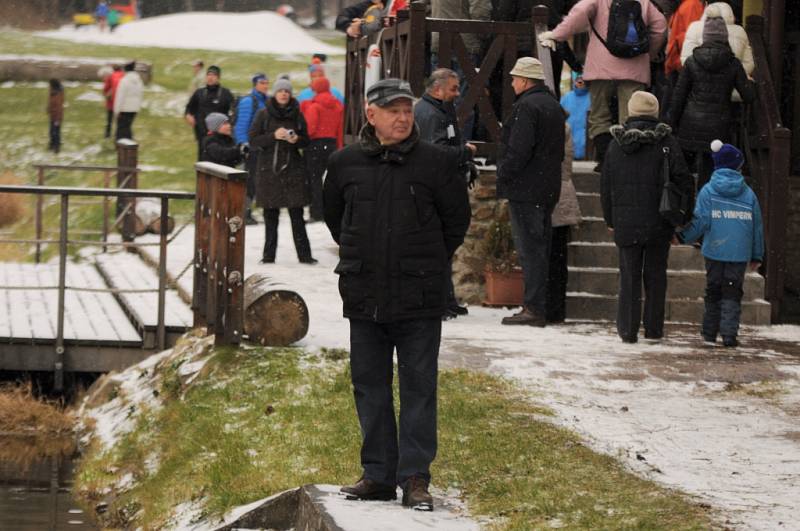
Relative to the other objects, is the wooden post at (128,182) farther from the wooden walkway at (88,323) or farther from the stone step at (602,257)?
the stone step at (602,257)

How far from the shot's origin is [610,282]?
42.5 ft

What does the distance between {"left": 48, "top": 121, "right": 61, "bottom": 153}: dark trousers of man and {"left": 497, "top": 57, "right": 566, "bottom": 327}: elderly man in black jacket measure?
21.7 m

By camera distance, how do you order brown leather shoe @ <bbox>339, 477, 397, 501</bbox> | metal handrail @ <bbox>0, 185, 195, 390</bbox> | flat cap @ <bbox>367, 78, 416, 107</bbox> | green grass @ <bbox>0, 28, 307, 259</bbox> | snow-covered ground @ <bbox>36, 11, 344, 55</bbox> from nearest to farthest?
1. flat cap @ <bbox>367, 78, 416, 107</bbox>
2. brown leather shoe @ <bbox>339, 477, 397, 501</bbox>
3. metal handrail @ <bbox>0, 185, 195, 390</bbox>
4. green grass @ <bbox>0, 28, 307, 259</bbox>
5. snow-covered ground @ <bbox>36, 11, 344, 55</bbox>

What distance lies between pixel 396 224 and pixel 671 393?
3664 mm

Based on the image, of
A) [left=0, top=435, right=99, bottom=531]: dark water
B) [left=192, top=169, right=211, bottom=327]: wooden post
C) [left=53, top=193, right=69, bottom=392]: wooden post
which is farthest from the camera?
[left=53, top=193, right=69, bottom=392]: wooden post

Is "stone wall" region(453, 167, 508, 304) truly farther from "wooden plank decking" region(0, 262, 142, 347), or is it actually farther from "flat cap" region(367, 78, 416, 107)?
"flat cap" region(367, 78, 416, 107)

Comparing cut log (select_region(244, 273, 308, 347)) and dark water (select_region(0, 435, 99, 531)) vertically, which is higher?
cut log (select_region(244, 273, 308, 347))

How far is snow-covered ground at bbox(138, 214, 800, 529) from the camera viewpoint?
732cm

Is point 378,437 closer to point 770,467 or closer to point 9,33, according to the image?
point 770,467

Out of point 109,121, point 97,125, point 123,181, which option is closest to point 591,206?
point 123,181

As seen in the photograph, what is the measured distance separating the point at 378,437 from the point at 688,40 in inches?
278

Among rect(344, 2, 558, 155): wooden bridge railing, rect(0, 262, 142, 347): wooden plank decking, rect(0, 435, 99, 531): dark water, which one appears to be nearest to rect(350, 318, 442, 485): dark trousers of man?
rect(0, 435, 99, 531): dark water

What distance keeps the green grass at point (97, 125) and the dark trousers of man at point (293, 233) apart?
7659 mm

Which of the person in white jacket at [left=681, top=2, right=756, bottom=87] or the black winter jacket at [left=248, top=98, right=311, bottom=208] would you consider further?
the black winter jacket at [left=248, top=98, right=311, bottom=208]
